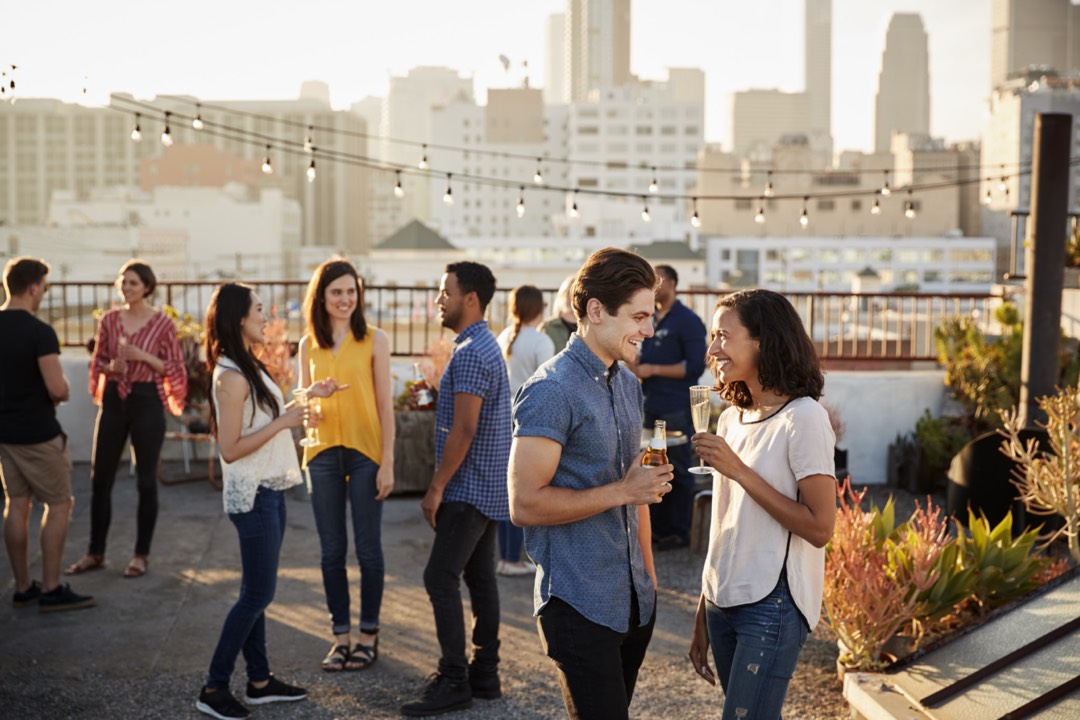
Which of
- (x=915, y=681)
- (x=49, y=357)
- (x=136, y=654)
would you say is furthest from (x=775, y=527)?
(x=49, y=357)

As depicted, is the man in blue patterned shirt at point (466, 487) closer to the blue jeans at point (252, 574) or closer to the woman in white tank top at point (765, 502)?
the blue jeans at point (252, 574)

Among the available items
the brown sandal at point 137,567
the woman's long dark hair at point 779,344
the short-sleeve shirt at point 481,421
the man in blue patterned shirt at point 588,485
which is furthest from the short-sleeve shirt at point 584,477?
the brown sandal at point 137,567

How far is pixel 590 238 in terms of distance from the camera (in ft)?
315

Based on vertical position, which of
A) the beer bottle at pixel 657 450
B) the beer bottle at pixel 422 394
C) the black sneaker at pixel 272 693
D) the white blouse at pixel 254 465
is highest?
the beer bottle at pixel 657 450

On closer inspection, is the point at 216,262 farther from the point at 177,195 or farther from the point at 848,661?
the point at 848,661

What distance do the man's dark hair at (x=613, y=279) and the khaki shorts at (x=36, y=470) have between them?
162 inches

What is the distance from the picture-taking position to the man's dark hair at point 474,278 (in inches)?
193

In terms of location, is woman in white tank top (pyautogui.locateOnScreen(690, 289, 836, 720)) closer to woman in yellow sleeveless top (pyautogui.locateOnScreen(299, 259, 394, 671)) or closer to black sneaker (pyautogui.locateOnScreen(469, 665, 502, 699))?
black sneaker (pyautogui.locateOnScreen(469, 665, 502, 699))

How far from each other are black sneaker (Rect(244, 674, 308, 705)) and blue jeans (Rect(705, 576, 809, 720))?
8.26 ft

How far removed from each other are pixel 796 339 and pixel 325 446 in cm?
256

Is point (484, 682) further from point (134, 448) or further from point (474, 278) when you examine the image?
point (134, 448)

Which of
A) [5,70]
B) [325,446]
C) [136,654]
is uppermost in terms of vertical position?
[5,70]

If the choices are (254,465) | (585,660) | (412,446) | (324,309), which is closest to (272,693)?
(254,465)

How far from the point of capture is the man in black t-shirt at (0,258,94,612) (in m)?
6.07
